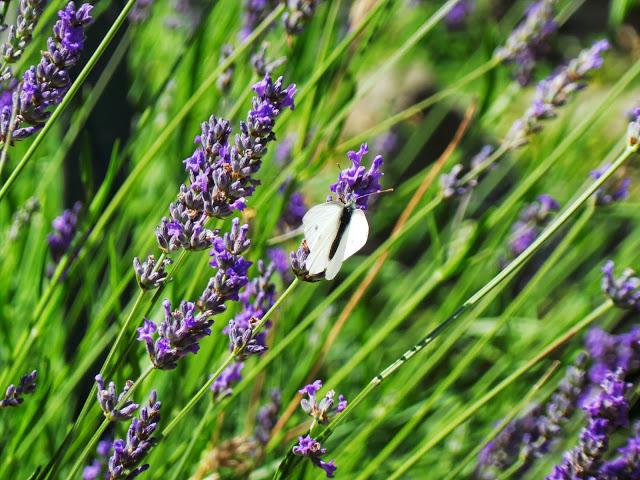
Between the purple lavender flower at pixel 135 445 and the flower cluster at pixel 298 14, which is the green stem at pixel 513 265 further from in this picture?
the flower cluster at pixel 298 14

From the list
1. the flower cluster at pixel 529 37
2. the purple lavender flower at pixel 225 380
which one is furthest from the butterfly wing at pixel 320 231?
the flower cluster at pixel 529 37

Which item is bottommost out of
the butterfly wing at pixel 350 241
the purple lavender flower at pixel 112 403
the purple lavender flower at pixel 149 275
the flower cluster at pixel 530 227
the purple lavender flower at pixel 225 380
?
the flower cluster at pixel 530 227

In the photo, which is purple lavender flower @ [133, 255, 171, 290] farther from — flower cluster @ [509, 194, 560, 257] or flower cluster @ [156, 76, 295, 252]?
flower cluster @ [509, 194, 560, 257]

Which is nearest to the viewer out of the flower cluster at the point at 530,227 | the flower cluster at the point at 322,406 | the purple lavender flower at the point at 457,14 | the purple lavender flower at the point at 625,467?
the flower cluster at the point at 322,406

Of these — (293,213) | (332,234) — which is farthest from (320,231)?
(293,213)

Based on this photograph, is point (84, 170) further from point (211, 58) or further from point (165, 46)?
point (165, 46)

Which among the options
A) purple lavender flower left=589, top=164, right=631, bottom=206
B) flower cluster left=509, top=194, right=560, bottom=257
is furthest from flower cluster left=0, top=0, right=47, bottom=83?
flower cluster left=509, top=194, right=560, bottom=257
